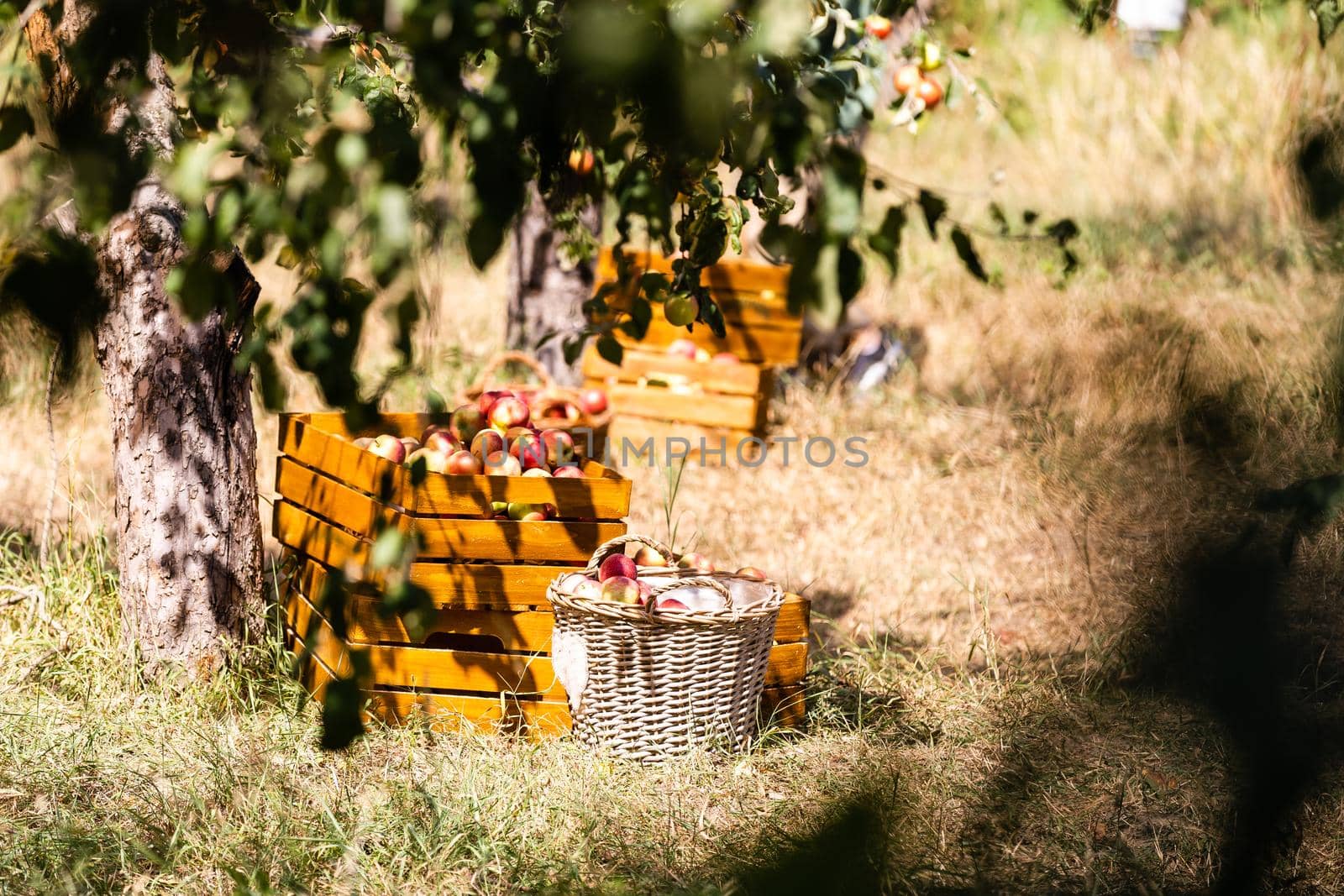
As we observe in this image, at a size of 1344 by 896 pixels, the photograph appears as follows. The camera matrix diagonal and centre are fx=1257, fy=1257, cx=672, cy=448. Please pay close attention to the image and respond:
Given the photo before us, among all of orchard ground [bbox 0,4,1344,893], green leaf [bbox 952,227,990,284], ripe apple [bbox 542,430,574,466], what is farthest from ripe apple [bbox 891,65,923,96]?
green leaf [bbox 952,227,990,284]

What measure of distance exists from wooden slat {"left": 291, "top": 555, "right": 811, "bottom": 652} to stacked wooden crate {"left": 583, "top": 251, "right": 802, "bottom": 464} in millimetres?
1913

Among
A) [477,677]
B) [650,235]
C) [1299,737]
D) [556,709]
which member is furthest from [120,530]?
[1299,737]

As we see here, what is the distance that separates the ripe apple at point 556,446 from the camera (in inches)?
129

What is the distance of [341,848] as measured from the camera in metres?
2.29

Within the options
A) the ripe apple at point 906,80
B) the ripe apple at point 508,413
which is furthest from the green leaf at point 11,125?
the ripe apple at point 906,80

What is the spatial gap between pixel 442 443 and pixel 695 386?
199cm

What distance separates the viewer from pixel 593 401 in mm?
4578

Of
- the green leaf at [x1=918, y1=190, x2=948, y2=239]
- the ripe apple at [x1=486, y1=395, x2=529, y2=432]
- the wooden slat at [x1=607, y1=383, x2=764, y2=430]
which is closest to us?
the green leaf at [x1=918, y1=190, x2=948, y2=239]

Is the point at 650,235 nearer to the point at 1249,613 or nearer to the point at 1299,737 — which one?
the point at 1299,737

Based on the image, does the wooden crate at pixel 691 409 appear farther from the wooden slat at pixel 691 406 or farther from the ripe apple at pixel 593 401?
the ripe apple at pixel 593 401

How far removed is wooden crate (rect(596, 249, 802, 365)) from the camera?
207 inches

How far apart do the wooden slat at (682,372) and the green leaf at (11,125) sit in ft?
12.2

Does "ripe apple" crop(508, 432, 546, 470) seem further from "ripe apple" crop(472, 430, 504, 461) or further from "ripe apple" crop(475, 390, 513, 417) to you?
"ripe apple" crop(475, 390, 513, 417)

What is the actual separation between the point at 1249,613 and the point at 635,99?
10.1 ft
